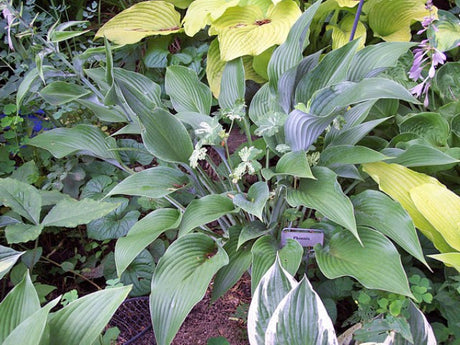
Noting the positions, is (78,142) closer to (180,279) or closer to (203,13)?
(180,279)

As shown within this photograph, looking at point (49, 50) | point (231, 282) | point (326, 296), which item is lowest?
point (326, 296)

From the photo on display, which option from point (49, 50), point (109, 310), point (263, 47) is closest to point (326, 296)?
point (109, 310)

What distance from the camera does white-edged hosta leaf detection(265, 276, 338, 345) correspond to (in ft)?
2.92

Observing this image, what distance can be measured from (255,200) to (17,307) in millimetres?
625

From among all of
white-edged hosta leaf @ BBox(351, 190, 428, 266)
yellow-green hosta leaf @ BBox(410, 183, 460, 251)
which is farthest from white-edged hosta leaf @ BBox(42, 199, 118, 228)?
yellow-green hosta leaf @ BBox(410, 183, 460, 251)

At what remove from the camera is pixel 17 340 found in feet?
2.34

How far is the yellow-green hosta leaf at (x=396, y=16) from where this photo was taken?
6.12 feet

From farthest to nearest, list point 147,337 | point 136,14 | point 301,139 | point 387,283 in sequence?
point 136,14
point 147,337
point 301,139
point 387,283

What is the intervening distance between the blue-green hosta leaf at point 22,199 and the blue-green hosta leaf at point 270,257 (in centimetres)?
67

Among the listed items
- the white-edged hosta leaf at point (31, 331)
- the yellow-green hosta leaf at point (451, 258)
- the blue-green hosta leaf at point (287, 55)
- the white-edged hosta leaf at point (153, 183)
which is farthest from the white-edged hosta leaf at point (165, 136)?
the yellow-green hosta leaf at point (451, 258)

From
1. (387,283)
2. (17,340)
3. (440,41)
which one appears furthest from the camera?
(440,41)

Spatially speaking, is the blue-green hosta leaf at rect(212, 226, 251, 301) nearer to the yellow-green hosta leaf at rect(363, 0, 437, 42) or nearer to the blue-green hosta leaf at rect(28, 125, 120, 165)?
the blue-green hosta leaf at rect(28, 125, 120, 165)

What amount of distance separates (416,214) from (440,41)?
2.62ft

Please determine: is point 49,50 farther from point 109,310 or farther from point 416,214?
point 416,214
